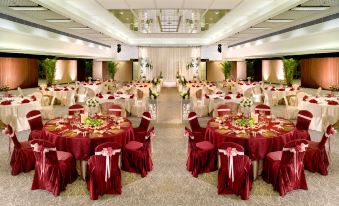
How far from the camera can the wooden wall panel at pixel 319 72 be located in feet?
50.4

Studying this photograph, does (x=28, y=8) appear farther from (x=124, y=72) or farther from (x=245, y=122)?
(x=124, y=72)

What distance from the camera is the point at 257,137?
5086mm

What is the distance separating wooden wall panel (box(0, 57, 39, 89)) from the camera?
54.0ft

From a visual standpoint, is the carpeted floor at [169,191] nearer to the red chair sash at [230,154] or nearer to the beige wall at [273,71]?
the red chair sash at [230,154]

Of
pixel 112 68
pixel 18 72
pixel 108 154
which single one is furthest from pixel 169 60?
pixel 108 154

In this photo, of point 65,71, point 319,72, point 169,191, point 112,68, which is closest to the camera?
point 169,191

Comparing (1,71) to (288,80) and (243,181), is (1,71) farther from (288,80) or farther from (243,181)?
(243,181)

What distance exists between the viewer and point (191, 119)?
21.3 ft

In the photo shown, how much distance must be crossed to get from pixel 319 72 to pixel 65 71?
54.0 feet

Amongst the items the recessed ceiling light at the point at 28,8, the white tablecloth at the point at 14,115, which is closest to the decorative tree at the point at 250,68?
the recessed ceiling light at the point at 28,8

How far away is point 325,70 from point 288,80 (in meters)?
2.60

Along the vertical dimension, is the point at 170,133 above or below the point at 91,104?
below

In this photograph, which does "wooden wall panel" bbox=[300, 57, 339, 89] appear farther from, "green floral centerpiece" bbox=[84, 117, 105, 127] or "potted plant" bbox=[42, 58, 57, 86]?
"potted plant" bbox=[42, 58, 57, 86]

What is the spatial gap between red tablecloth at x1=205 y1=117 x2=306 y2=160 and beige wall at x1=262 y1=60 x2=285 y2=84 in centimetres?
1593
